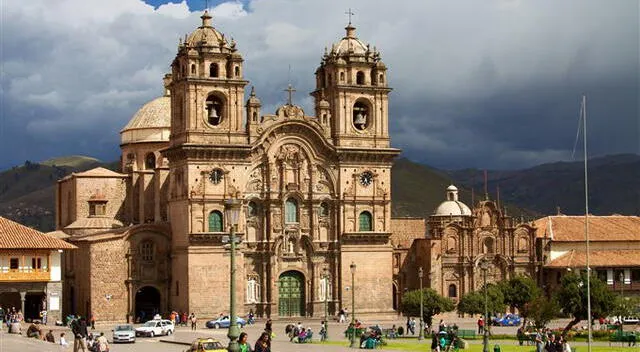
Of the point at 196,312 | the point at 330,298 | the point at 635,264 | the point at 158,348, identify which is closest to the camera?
the point at 158,348

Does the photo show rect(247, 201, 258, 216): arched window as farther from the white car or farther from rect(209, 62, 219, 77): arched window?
the white car

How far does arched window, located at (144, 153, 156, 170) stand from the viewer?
101 meters

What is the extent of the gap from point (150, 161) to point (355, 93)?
18.0 meters

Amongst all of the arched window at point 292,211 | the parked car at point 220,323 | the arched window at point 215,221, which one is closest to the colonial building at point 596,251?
the arched window at point 292,211

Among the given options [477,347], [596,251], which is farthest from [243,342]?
[596,251]

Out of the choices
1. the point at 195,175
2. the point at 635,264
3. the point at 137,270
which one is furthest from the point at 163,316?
the point at 635,264

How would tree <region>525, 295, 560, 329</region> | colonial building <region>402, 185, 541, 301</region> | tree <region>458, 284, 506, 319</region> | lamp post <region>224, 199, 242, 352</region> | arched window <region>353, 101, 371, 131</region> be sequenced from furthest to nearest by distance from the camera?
colonial building <region>402, 185, 541, 301</region> → arched window <region>353, 101, 371, 131</region> → tree <region>458, 284, 506, 319</region> → tree <region>525, 295, 560, 329</region> → lamp post <region>224, 199, 242, 352</region>

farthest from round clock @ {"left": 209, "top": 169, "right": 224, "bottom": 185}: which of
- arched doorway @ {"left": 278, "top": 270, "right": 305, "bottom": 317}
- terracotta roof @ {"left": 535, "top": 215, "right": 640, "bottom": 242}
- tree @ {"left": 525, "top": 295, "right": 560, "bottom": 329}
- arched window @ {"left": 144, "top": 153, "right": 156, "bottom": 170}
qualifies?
terracotta roof @ {"left": 535, "top": 215, "right": 640, "bottom": 242}

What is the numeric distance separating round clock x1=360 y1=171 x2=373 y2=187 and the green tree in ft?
33.5

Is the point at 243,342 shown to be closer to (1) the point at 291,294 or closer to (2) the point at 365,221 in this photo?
(1) the point at 291,294

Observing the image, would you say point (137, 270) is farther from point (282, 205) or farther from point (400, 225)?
point (400, 225)

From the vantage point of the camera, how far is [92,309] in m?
85.2

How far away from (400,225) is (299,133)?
15778 mm

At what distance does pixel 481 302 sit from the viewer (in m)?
86.1
